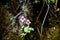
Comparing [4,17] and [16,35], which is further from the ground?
[4,17]

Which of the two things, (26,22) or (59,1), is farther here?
(59,1)

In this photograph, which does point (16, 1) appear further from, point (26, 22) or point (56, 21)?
point (56, 21)

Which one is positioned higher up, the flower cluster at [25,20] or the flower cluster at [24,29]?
the flower cluster at [25,20]

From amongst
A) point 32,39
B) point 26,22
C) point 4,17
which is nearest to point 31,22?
Answer: point 26,22

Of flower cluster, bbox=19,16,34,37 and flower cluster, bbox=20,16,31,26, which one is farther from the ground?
flower cluster, bbox=20,16,31,26

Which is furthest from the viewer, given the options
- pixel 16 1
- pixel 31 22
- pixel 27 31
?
pixel 16 1

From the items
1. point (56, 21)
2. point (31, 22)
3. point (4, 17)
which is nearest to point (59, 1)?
point (56, 21)

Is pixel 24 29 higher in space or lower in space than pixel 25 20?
lower

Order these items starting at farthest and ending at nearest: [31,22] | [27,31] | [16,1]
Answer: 1. [16,1]
2. [31,22]
3. [27,31]

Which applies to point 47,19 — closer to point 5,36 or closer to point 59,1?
point 59,1

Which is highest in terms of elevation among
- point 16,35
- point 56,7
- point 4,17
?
point 4,17
